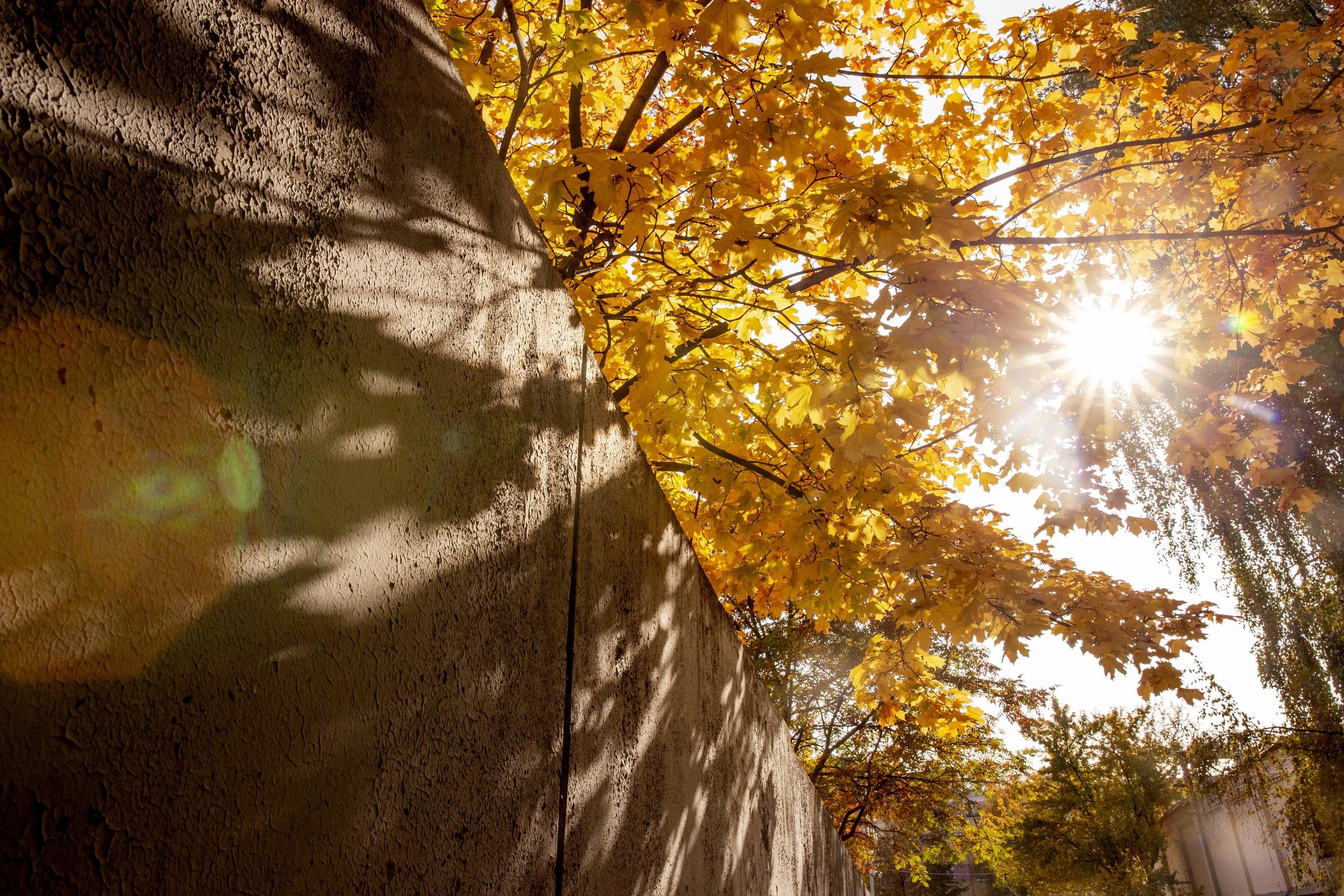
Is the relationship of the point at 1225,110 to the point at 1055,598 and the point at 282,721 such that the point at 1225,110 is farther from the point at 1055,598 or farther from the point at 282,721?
the point at 282,721

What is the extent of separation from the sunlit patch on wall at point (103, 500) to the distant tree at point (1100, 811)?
102 ft

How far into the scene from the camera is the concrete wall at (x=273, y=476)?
64 cm

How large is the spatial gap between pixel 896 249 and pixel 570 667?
2213mm

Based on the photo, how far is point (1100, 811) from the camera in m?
27.9

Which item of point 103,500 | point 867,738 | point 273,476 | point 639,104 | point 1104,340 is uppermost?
point 639,104

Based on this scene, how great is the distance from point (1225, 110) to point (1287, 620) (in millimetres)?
10219

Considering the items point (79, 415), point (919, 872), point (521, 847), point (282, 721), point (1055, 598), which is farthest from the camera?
point (919, 872)

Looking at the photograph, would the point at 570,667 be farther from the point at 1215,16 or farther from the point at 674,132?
Answer: the point at 1215,16

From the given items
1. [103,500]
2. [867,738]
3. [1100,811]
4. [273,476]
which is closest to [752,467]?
[273,476]

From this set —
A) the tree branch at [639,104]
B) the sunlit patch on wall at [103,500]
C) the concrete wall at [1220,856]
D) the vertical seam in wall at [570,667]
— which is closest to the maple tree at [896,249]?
the tree branch at [639,104]

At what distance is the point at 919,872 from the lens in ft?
50.2

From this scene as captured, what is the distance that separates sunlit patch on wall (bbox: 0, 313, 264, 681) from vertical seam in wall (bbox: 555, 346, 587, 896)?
0.94 m

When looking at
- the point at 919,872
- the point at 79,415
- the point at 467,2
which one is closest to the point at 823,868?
the point at 79,415

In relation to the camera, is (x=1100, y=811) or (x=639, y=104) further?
(x=1100, y=811)
